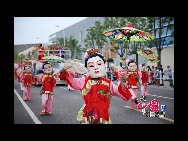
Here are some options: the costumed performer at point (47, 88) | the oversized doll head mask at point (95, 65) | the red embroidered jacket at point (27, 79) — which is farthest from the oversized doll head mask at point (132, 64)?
the red embroidered jacket at point (27, 79)

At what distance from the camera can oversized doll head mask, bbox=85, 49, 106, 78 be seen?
424cm

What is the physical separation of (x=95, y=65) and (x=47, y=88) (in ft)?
14.8

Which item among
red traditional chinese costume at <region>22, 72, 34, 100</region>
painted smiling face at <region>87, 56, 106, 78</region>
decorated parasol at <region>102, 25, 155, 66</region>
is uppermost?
decorated parasol at <region>102, 25, 155, 66</region>

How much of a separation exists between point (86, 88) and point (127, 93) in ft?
2.26

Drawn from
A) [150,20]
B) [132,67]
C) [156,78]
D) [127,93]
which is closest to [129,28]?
[127,93]

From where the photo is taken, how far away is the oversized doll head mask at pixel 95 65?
4238 millimetres

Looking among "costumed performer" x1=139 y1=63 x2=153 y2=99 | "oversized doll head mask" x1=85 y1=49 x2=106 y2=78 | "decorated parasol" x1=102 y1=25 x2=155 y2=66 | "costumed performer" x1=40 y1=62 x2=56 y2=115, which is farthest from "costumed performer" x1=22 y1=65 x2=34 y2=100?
"oversized doll head mask" x1=85 y1=49 x2=106 y2=78

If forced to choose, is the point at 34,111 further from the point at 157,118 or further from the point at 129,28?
the point at 129,28

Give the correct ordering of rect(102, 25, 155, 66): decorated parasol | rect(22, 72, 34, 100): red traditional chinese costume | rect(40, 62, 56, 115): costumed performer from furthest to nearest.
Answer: rect(22, 72, 34, 100): red traditional chinese costume < rect(40, 62, 56, 115): costumed performer < rect(102, 25, 155, 66): decorated parasol

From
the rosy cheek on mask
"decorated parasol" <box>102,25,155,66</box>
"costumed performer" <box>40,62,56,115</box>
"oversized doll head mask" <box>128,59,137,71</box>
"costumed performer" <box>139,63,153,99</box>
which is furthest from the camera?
"costumed performer" <box>139,63,153,99</box>

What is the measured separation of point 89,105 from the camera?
13.8 feet

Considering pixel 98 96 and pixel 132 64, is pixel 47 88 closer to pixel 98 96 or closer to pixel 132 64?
pixel 132 64

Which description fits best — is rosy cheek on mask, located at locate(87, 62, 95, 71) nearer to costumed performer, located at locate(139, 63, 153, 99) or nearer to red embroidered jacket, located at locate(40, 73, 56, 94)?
red embroidered jacket, located at locate(40, 73, 56, 94)

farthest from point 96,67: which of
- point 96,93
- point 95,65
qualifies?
point 96,93
